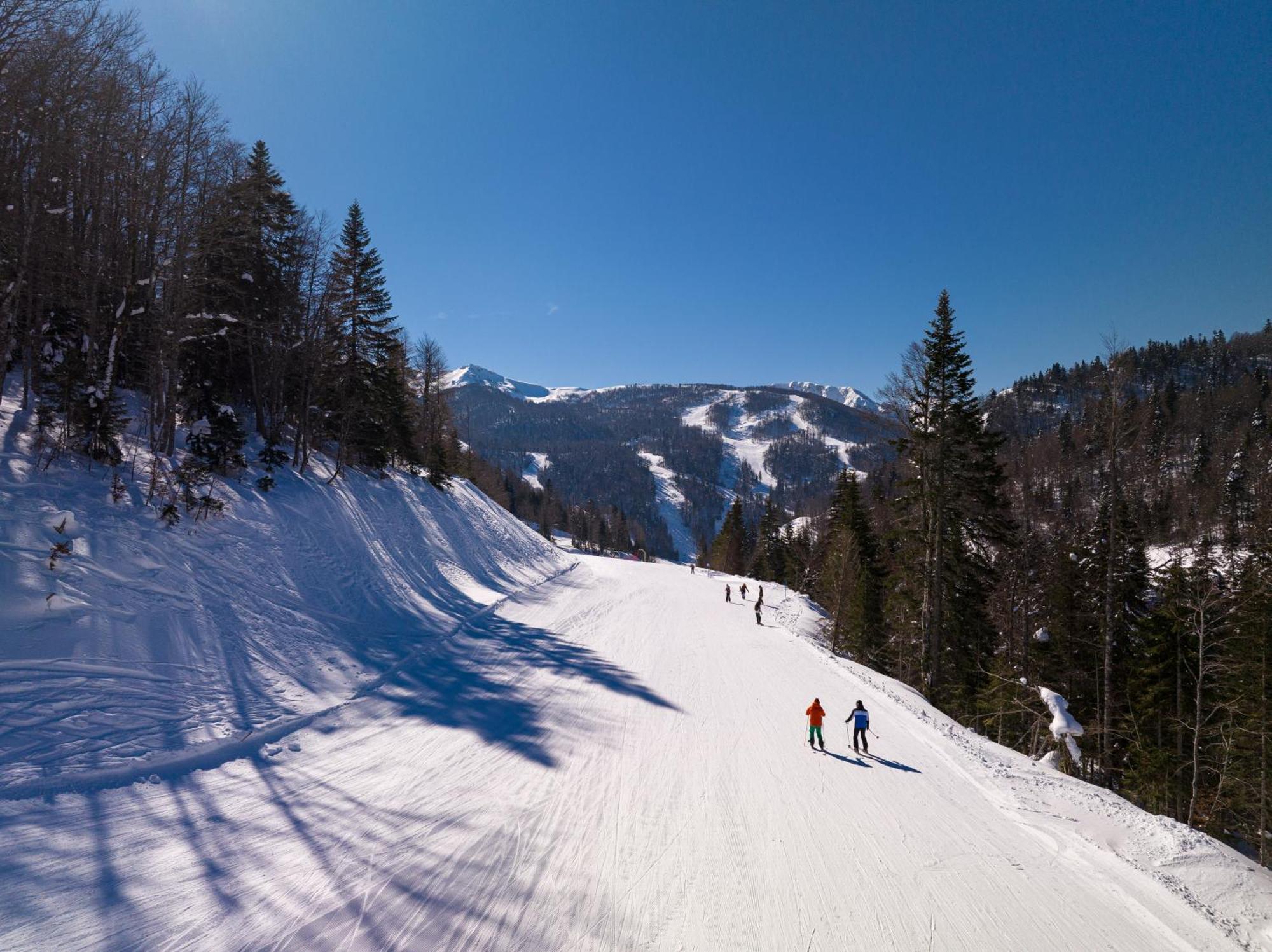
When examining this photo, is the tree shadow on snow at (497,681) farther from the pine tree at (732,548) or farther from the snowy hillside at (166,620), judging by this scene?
the pine tree at (732,548)

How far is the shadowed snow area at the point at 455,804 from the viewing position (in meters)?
4.74

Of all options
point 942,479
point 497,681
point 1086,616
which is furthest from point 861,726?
point 1086,616

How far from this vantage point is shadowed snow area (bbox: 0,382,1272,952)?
4742mm

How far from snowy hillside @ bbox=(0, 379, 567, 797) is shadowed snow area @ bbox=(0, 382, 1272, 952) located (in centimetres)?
5

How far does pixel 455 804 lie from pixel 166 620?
656 cm

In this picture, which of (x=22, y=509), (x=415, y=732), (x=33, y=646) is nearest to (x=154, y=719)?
(x=33, y=646)

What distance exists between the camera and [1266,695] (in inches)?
573

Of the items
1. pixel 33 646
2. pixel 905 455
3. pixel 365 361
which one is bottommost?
pixel 33 646

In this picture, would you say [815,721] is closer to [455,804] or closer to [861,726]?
[861,726]

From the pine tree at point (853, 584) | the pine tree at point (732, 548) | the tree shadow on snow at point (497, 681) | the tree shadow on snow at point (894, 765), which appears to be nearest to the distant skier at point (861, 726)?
the tree shadow on snow at point (894, 765)

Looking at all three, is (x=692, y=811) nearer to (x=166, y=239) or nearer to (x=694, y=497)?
(x=166, y=239)

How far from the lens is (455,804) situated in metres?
6.53

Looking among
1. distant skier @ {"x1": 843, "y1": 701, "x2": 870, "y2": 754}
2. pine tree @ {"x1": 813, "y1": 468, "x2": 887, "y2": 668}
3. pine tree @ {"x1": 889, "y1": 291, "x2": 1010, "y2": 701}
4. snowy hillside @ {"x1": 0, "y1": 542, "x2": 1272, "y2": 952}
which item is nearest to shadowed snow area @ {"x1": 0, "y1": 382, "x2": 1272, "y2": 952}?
snowy hillside @ {"x1": 0, "y1": 542, "x2": 1272, "y2": 952}

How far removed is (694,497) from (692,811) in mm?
193650
